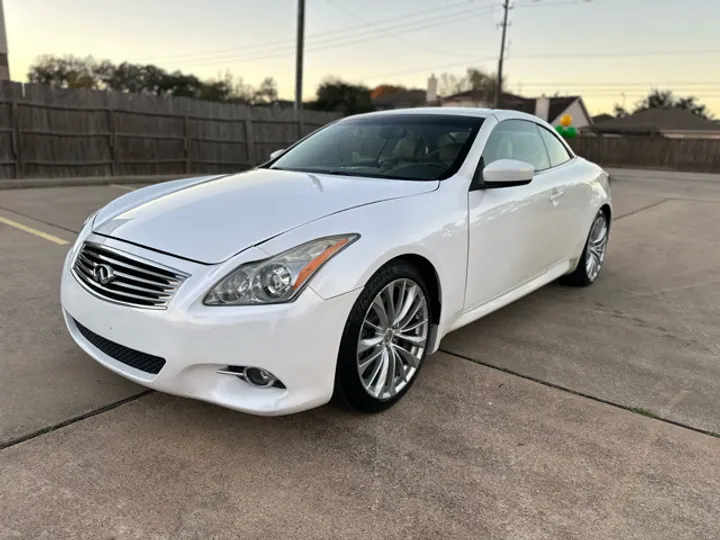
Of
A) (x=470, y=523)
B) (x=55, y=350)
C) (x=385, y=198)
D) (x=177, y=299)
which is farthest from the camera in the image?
(x=55, y=350)

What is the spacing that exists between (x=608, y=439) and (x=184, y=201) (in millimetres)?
2407

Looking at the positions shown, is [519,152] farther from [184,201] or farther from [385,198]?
[184,201]

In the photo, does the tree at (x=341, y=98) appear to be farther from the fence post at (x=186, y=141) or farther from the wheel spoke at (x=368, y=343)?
the wheel spoke at (x=368, y=343)

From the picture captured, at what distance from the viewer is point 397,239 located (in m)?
2.65

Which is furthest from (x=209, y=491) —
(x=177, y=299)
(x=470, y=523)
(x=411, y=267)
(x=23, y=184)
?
(x=23, y=184)

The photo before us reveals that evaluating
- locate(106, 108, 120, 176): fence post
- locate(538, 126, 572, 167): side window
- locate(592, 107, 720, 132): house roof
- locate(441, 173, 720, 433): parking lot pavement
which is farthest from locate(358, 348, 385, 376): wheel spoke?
locate(592, 107, 720, 132): house roof

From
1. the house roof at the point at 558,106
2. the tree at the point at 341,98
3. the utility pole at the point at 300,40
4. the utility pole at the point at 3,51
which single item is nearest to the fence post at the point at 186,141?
the utility pole at the point at 3,51

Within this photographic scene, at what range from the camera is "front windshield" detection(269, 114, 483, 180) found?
343 centimetres

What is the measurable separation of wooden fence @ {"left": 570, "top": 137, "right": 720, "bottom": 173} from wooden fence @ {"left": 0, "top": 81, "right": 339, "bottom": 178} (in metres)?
21.3

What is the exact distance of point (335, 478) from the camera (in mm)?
2299

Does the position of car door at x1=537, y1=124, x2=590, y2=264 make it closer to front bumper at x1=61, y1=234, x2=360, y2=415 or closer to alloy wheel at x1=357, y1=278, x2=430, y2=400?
alloy wheel at x1=357, y1=278, x2=430, y2=400

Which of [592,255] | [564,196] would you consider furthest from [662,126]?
[564,196]

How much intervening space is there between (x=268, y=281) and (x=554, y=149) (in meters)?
3.17

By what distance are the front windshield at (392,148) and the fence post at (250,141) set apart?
12289 millimetres
